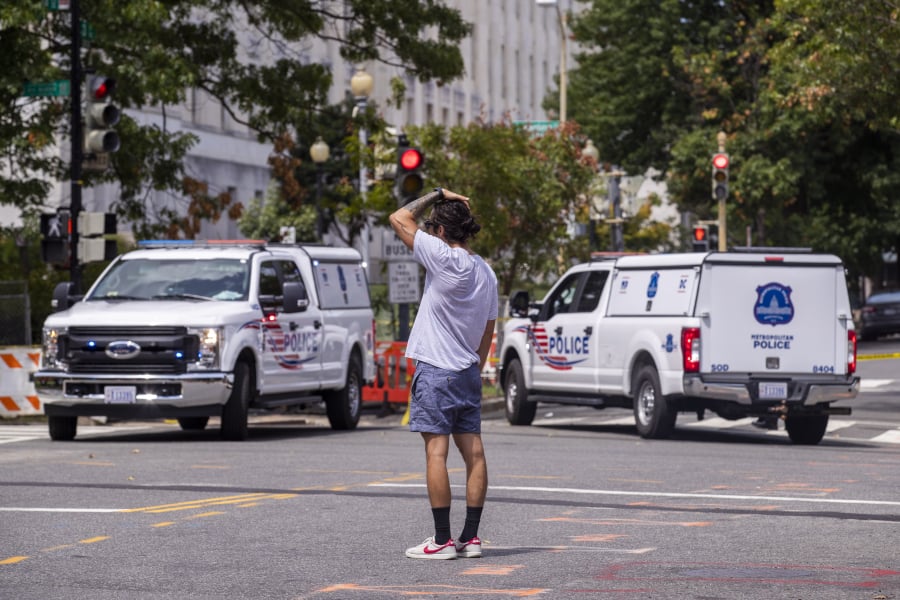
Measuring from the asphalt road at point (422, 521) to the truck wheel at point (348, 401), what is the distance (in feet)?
8.69

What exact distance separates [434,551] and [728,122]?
4062 cm

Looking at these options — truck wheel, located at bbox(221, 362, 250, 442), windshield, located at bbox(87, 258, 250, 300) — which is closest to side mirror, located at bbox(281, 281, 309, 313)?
windshield, located at bbox(87, 258, 250, 300)

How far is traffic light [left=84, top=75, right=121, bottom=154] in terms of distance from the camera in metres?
23.3

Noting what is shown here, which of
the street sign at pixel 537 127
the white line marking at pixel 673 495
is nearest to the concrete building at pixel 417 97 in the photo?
the street sign at pixel 537 127

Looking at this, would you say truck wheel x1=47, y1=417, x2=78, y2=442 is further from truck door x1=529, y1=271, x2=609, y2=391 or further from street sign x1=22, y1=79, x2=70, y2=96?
truck door x1=529, y1=271, x2=609, y2=391

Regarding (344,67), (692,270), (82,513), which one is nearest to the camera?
(82,513)

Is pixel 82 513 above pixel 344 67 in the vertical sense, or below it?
below

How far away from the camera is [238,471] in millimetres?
14859

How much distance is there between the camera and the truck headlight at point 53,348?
19188 millimetres

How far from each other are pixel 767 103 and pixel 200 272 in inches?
1146

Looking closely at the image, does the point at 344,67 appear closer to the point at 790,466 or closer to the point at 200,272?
the point at 200,272

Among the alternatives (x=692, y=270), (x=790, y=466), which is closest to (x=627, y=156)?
(x=692, y=270)

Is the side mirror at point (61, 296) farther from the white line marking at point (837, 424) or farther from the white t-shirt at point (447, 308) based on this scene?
the white t-shirt at point (447, 308)

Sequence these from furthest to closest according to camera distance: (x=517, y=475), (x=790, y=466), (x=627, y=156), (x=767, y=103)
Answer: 1. (x=627, y=156)
2. (x=767, y=103)
3. (x=790, y=466)
4. (x=517, y=475)
